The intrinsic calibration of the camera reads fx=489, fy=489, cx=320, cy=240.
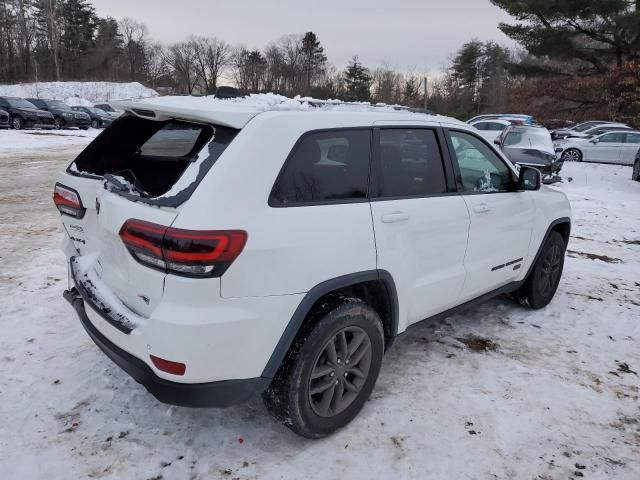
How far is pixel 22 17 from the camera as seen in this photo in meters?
64.7

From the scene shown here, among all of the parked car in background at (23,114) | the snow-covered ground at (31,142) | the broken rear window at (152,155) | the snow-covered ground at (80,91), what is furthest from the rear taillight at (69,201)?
the snow-covered ground at (80,91)

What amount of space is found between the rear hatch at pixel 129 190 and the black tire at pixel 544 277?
10.7ft

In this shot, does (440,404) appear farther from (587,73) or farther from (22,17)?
(22,17)

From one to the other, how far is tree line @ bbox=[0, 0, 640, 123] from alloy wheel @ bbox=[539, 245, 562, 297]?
28094 mm

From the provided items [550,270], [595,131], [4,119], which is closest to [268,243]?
[550,270]

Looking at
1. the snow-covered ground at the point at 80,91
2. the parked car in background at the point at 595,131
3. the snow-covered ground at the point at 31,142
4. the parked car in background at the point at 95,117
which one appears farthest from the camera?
the snow-covered ground at the point at 80,91

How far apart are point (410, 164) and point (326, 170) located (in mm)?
738

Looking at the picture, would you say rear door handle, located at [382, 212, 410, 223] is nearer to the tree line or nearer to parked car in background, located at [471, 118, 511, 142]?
parked car in background, located at [471, 118, 511, 142]

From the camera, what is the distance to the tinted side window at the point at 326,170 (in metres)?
2.37

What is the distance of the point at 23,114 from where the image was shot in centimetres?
2403

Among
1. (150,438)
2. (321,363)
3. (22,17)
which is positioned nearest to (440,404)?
(321,363)

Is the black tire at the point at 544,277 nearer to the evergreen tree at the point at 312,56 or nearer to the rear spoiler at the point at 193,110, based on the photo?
the rear spoiler at the point at 193,110

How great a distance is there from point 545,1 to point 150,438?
32595 millimetres

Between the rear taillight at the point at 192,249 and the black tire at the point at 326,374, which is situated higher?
the rear taillight at the point at 192,249
